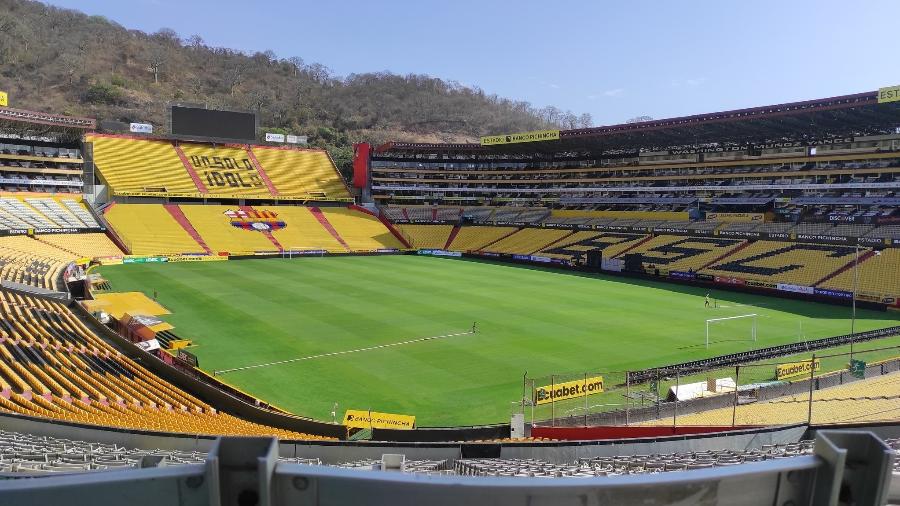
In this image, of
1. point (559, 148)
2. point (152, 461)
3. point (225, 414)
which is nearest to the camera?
point (152, 461)

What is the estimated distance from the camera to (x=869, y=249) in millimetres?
49875

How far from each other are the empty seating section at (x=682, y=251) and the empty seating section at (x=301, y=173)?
164 ft

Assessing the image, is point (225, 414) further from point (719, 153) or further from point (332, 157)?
point (332, 157)

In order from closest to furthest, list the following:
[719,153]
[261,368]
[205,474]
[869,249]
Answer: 1. [205,474]
2. [261,368]
3. [869,249]
4. [719,153]

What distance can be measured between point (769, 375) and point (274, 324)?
86.1 ft

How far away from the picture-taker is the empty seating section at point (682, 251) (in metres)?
57.3

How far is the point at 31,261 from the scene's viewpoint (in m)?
44.9

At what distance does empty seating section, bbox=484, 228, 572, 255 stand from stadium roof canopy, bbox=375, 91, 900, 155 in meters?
12.5

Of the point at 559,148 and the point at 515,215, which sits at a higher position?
the point at 559,148

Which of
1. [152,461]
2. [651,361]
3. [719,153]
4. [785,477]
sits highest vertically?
[719,153]

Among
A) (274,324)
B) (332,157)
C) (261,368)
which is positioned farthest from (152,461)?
(332,157)

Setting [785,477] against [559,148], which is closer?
[785,477]

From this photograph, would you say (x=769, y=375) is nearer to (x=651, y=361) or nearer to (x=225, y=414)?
(x=651, y=361)

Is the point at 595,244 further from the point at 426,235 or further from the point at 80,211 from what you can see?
the point at 80,211
